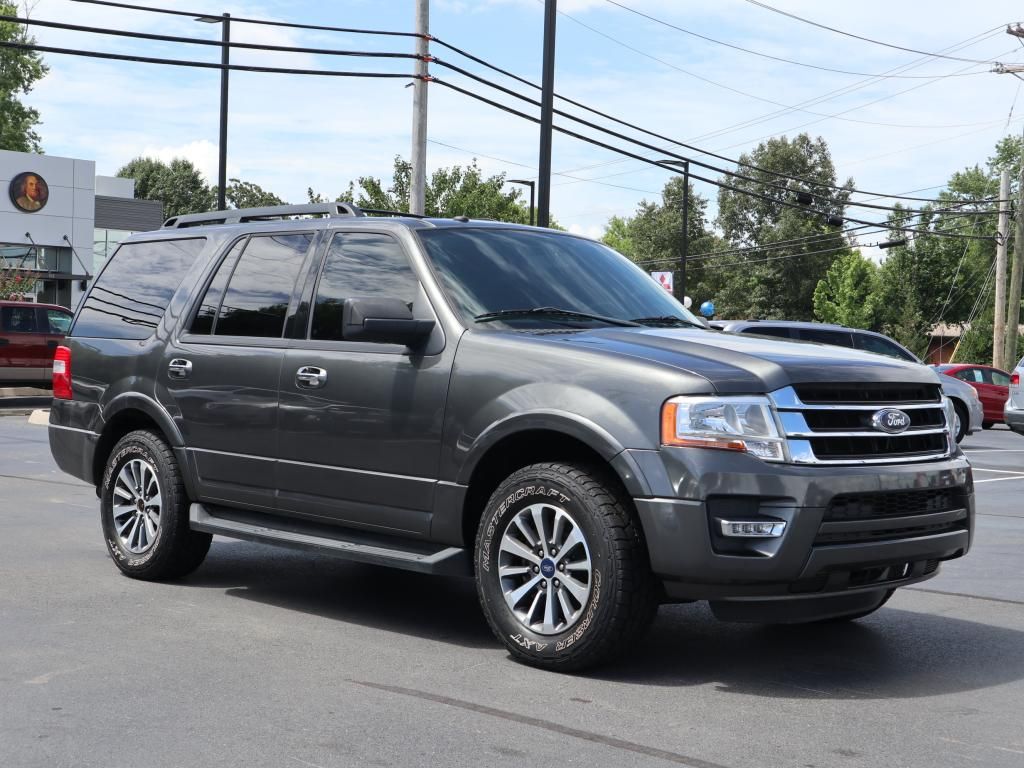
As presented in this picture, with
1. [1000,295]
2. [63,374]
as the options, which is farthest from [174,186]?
[63,374]

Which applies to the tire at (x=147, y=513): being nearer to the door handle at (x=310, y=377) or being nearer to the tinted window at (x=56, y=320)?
the door handle at (x=310, y=377)

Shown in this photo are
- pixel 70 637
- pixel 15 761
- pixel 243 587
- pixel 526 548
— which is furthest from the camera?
pixel 243 587

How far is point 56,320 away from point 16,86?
53367 millimetres

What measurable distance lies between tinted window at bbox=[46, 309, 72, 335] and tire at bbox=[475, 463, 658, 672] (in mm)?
22310

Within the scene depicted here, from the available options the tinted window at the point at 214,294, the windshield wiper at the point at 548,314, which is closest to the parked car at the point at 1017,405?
the windshield wiper at the point at 548,314

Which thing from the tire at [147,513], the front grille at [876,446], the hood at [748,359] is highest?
the hood at [748,359]

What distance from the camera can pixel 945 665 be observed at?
578 cm

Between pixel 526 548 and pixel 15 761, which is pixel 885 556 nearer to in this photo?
pixel 526 548

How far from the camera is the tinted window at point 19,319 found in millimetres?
25703

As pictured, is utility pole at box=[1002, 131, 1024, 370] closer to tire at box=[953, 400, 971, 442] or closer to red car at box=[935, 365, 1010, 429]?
red car at box=[935, 365, 1010, 429]

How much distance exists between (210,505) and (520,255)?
2.21 meters

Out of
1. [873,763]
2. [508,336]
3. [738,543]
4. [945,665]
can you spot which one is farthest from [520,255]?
[873,763]

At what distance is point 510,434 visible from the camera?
223 inches

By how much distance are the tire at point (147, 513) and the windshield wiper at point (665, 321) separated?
2701 mm
